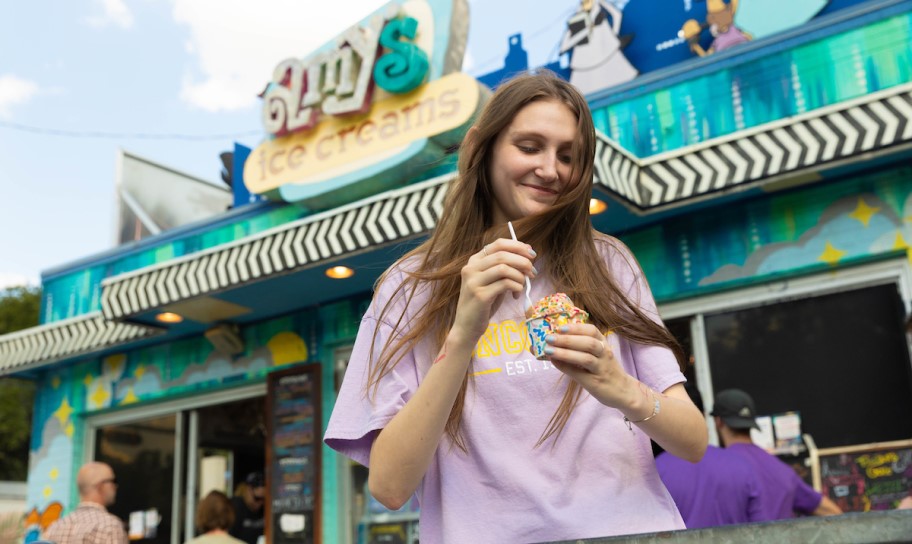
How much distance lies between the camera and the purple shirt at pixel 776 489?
4.29 meters

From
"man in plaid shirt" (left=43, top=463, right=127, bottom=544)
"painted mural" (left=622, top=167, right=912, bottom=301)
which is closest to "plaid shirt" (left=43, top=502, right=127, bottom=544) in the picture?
"man in plaid shirt" (left=43, top=463, right=127, bottom=544)

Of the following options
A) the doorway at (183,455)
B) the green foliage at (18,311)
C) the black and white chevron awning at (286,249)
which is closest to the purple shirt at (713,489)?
the black and white chevron awning at (286,249)

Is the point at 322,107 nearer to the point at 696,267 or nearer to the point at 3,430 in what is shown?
the point at 696,267

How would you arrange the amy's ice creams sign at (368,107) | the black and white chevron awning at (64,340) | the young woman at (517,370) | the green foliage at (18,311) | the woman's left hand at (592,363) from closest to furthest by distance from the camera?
the woman's left hand at (592,363) < the young woman at (517,370) < the amy's ice creams sign at (368,107) < the black and white chevron awning at (64,340) < the green foliage at (18,311)

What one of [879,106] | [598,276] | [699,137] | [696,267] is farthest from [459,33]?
[598,276]

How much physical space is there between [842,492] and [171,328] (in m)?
6.19

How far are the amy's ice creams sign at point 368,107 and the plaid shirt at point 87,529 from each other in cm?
337

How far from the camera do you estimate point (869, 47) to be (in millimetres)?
5867

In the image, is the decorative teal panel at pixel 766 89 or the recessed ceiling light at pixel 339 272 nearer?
the decorative teal panel at pixel 766 89

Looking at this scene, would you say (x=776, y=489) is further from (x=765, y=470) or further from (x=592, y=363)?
(x=592, y=363)

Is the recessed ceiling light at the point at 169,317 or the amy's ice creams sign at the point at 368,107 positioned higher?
the amy's ice creams sign at the point at 368,107

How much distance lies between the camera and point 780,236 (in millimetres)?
5914

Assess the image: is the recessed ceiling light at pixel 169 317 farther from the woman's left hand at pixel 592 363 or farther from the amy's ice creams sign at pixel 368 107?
the woman's left hand at pixel 592 363

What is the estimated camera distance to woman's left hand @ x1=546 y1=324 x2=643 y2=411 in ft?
4.46
